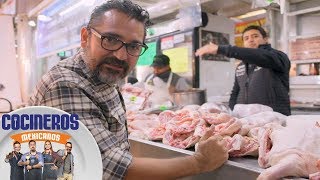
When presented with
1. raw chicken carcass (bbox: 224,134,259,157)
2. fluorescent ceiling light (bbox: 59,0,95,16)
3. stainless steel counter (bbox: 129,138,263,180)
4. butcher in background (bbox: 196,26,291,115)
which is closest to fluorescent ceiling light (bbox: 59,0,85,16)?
fluorescent ceiling light (bbox: 59,0,95,16)

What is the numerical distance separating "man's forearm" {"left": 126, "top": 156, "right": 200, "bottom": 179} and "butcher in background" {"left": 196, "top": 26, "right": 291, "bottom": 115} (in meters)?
1.69

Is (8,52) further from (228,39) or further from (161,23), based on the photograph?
(228,39)

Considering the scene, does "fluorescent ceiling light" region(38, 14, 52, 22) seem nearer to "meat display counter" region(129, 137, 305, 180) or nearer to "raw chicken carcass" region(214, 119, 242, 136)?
"meat display counter" region(129, 137, 305, 180)

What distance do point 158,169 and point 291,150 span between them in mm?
457

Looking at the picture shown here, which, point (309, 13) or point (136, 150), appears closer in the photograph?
point (136, 150)

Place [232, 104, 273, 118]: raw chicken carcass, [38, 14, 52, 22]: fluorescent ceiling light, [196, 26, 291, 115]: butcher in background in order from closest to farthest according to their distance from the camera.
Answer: [232, 104, 273, 118]: raw chicken carcass
[196, 26, 291, 115]: butcher in background
[38, 14, 52, 22]: fluorescent ceiling light

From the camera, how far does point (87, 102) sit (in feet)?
3.68

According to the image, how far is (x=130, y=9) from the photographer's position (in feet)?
4.08

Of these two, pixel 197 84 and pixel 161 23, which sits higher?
pixel 161 23

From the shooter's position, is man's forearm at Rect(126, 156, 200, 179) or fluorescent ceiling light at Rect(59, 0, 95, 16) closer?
man's forearm at Rect(126, 156, 200, 179)

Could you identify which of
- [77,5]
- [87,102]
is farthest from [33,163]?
[77,5]

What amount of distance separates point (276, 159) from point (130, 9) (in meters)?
0.76

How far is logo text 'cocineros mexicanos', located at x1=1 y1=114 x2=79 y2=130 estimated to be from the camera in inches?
25.0

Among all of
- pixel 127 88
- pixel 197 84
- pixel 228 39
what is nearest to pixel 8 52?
pixel 127 88
